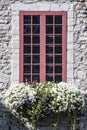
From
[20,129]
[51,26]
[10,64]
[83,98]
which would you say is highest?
[51,26]

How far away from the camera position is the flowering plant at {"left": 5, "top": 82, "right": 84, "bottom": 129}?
9.65 metres

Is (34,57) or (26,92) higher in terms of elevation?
(34,57)

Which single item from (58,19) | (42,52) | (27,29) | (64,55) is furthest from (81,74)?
(27,29)

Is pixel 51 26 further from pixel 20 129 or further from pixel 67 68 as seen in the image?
pixel 20 129

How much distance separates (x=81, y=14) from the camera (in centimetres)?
1012

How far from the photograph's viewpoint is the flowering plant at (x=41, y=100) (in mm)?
9648

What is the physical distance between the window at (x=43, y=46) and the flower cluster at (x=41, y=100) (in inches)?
14.8

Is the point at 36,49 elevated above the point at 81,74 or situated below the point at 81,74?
above

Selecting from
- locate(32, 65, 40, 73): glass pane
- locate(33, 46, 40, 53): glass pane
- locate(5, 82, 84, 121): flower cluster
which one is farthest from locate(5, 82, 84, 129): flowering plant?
locate(33, 46, 40, 53): glass pane

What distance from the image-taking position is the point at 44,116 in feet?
31.9

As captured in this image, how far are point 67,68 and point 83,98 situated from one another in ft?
2.31

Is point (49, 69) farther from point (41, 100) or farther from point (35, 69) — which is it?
point (41, 100)

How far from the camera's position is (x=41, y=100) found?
967 centimetres

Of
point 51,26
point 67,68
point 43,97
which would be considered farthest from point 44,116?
point 51,26
